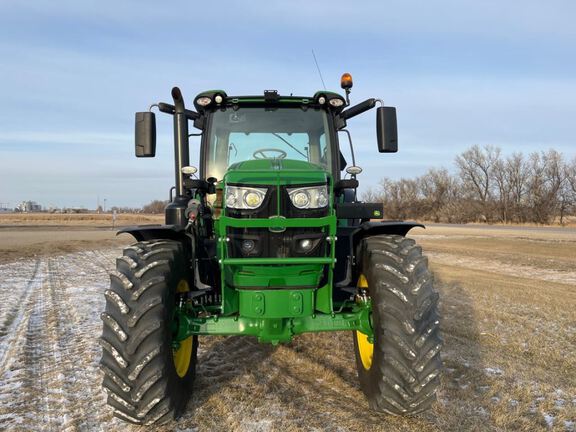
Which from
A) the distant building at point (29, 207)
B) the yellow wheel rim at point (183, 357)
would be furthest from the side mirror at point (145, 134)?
the distant building at point (29, 207)

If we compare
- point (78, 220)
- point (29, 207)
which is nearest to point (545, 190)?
point (78, 220)

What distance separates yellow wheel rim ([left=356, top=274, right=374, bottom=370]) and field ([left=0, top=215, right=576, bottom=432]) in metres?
0.27

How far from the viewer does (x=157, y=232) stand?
12.3 feet

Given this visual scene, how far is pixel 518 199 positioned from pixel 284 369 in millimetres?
57822

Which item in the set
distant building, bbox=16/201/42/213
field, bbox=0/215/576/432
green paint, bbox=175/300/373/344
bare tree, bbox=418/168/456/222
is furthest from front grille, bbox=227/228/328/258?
distant building, bbox=16/201/42/213

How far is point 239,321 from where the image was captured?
11.7 ft

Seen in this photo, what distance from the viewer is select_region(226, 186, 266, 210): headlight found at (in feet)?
11.3

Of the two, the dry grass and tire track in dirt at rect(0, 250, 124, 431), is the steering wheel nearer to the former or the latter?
tire track in dirt at rect(0, 250, 124, 431)

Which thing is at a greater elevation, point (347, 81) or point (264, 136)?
point (347, 81)

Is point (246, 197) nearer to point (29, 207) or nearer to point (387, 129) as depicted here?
point (387, 129)

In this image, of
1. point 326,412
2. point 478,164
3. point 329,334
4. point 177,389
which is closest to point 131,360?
point 177,389

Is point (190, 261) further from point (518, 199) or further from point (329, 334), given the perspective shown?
point (518, 199)

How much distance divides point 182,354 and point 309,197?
1678 mm

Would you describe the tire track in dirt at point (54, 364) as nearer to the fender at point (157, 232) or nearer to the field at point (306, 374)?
the field at point (306, 374)
